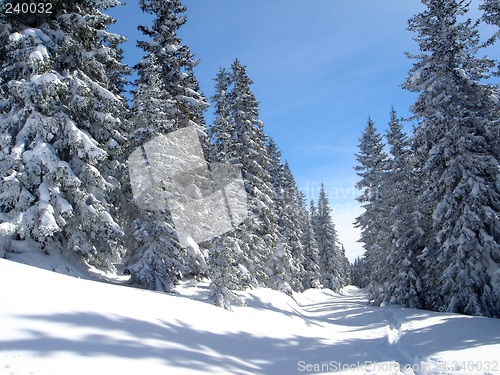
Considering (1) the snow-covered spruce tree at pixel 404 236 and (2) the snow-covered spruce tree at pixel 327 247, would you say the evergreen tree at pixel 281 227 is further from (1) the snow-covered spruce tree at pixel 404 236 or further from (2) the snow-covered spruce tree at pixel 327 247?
(2) the snow-covered spruce tree at pixel 327 247

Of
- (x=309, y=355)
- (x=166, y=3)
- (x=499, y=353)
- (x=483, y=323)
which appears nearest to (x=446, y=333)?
(x=483, y=323)

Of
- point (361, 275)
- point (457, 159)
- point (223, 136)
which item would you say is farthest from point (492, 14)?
point (361, 275)

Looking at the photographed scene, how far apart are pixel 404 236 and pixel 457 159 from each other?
8.11m

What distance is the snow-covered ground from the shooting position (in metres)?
5.44

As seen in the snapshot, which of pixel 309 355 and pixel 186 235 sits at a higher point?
pixel 186 235

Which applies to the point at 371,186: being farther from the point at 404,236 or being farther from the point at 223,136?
the point at 223,136

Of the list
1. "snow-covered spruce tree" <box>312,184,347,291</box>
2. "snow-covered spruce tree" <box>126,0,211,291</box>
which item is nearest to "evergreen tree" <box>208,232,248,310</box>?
"snow-covered spruce tree" <box>126,0,211,291</box>

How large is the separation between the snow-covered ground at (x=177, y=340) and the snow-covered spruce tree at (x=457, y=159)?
2.66m

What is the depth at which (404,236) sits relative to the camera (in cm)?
2322

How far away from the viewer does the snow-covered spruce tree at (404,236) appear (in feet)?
74.1

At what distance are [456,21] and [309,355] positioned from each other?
19447 millimetres

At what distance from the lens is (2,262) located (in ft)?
27.3

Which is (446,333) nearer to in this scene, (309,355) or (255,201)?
(309,355)

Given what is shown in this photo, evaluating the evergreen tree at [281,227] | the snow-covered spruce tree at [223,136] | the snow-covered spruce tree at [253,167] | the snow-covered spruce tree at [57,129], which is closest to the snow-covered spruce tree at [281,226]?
the evergreen tree at [281,227]
